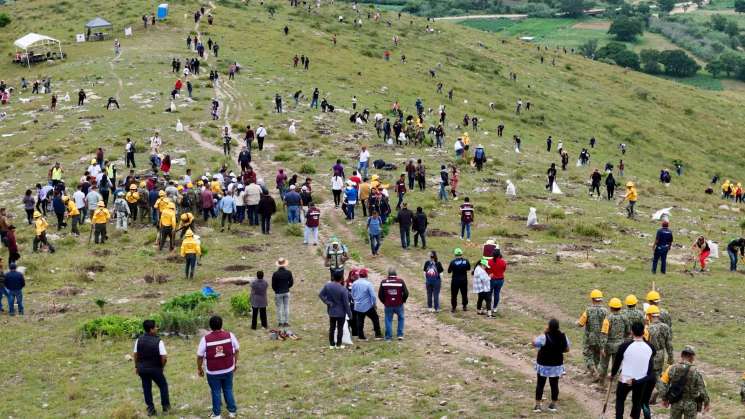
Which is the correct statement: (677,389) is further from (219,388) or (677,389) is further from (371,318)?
(371,318)

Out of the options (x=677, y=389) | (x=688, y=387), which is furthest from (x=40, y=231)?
(x=688, y=387)

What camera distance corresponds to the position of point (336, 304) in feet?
60.6

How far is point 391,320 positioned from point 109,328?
6716 millimetres

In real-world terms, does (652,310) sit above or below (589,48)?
above

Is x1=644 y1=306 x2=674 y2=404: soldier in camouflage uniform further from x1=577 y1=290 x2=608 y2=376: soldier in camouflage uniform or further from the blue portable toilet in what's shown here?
the blue portable toilet

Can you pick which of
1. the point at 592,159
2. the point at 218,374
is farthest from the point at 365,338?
the point at 592,159

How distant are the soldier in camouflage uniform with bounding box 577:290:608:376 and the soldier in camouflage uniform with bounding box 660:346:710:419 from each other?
300 cm

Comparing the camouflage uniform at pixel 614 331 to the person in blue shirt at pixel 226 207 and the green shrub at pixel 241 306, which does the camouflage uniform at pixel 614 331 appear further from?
the person in blue shirt at pixel 226 207

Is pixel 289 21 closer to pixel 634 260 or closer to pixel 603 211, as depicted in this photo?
pixel 603 211

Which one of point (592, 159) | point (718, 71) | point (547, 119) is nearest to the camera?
point (592, 159)

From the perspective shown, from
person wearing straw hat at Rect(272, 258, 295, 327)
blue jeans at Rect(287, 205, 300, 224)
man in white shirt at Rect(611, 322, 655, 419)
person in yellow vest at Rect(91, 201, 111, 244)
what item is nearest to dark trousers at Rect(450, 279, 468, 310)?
person wearing straw hat at Rect(272, 258, 295, 327)

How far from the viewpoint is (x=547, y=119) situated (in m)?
81.5

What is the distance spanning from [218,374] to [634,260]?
65.8ft

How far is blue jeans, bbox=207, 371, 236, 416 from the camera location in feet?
47.0
